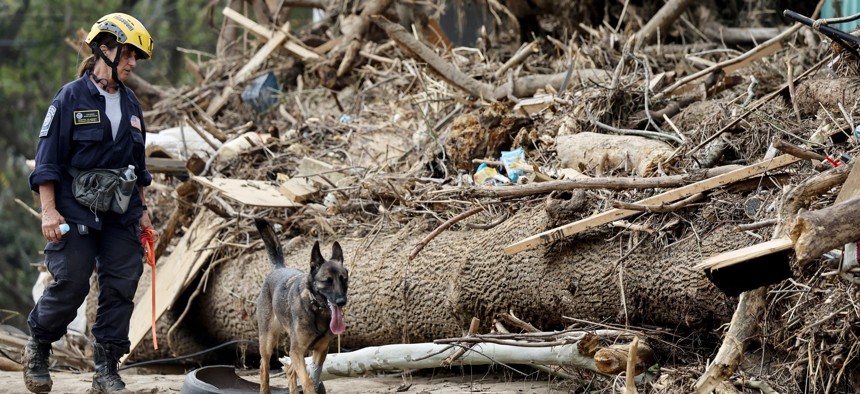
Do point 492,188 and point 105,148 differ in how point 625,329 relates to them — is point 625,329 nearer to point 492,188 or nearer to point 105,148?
point 492,188

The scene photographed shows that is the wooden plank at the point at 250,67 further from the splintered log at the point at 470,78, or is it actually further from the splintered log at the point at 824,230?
the splintered log at the point at 824,230

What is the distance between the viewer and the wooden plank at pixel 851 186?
178 inches

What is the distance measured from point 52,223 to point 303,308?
1.72 meters

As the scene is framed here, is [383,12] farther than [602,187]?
Yes

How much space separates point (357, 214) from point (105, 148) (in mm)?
2313

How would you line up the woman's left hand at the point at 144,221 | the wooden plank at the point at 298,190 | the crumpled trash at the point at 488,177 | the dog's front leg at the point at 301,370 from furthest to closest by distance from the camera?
1. the wooden plank at the point at 298,190
2. the crumpled trash at the point at 488,177
3. the woman's left hand at the point at 144,221
4. the dog's front leg at the point at 301,370

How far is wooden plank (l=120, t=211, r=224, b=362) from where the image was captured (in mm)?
9039

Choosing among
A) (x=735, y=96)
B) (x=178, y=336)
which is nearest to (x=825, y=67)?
(x=735, y=96)

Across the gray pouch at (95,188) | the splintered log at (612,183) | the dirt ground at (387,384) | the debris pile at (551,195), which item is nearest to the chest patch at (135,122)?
the gray pouch at (95,188)

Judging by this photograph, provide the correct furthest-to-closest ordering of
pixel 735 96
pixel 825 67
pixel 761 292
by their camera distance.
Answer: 1. pixel 735 96
2. pixel 825 67
3. pixel 761 292

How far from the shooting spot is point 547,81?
9164mm

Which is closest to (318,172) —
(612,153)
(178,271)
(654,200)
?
(178,271)

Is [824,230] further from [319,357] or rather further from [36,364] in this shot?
[36,364]

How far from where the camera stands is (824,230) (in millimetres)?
4027
